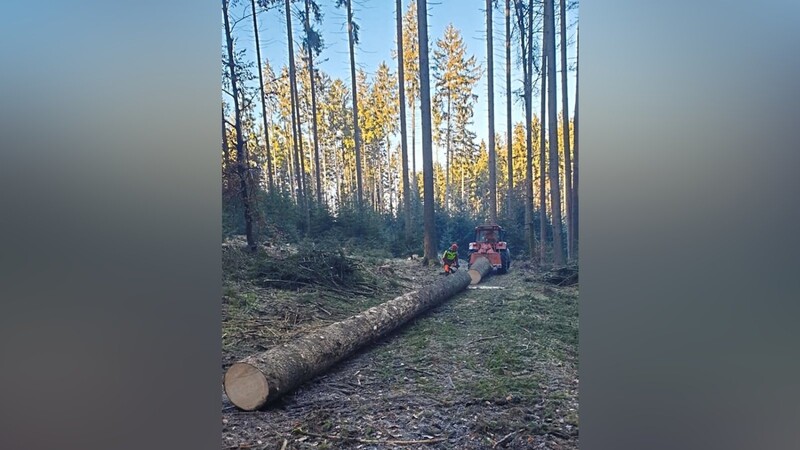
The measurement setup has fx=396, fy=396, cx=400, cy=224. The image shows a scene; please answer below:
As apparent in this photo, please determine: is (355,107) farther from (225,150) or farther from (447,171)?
(225,150)

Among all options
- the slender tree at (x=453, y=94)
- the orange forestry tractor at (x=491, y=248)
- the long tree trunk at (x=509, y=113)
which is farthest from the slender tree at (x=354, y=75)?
the long tree trunk at (x=509, y=113)

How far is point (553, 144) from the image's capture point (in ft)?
6.64

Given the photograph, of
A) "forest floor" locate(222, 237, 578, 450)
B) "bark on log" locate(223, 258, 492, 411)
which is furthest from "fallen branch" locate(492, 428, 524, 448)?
"bark on log" locate(223, 258, 492, 411)

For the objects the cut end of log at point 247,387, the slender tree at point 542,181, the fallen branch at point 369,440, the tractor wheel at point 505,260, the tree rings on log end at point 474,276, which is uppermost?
the slender tree at point 542,181

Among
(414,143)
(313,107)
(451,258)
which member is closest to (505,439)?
(451,258)

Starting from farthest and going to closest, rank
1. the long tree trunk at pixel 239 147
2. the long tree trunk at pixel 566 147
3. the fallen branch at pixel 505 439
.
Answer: the long tree trunk at pixel 239 147 → the long tree trunk at pixel 566 147 → the fallen branch at pixel 505 439

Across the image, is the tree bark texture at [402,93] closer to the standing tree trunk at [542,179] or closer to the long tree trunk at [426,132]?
the long tree trunk at [426,132]

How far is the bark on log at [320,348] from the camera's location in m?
1.90

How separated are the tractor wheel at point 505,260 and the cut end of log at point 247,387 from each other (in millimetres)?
1282

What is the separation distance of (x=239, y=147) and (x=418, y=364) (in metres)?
1.47

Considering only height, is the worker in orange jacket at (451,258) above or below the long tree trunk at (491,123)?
below
